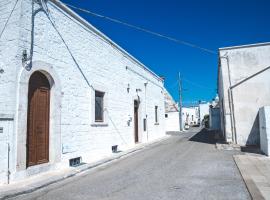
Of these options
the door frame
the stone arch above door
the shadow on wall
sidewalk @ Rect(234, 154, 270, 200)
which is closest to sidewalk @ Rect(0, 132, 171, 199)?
the stone arch above door

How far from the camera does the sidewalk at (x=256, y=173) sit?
18.4 ft

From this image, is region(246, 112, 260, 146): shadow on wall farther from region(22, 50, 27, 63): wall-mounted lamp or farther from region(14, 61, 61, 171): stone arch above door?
region(22, 50, 27, 63): wall-mounted lamp

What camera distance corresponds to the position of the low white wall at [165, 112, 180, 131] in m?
35.3

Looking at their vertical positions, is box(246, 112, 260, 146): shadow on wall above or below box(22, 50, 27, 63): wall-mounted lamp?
below

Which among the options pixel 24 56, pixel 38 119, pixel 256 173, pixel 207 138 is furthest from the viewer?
pixel 207 138

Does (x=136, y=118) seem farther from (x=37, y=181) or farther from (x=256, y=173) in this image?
(x=37, y=181)

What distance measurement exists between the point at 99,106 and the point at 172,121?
25063 millimetres

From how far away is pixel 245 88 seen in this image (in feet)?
46.8

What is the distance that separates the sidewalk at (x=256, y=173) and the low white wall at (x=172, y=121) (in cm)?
2427

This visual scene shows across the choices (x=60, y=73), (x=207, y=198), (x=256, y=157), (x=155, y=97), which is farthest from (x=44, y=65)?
(x=155, y=97)

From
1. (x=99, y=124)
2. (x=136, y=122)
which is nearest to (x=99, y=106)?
(x=99, y=124)

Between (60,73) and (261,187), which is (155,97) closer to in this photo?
(60,73)

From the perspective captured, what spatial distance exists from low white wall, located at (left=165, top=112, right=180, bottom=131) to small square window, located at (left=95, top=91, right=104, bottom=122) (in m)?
24.4

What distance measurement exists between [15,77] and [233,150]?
34.9ft
